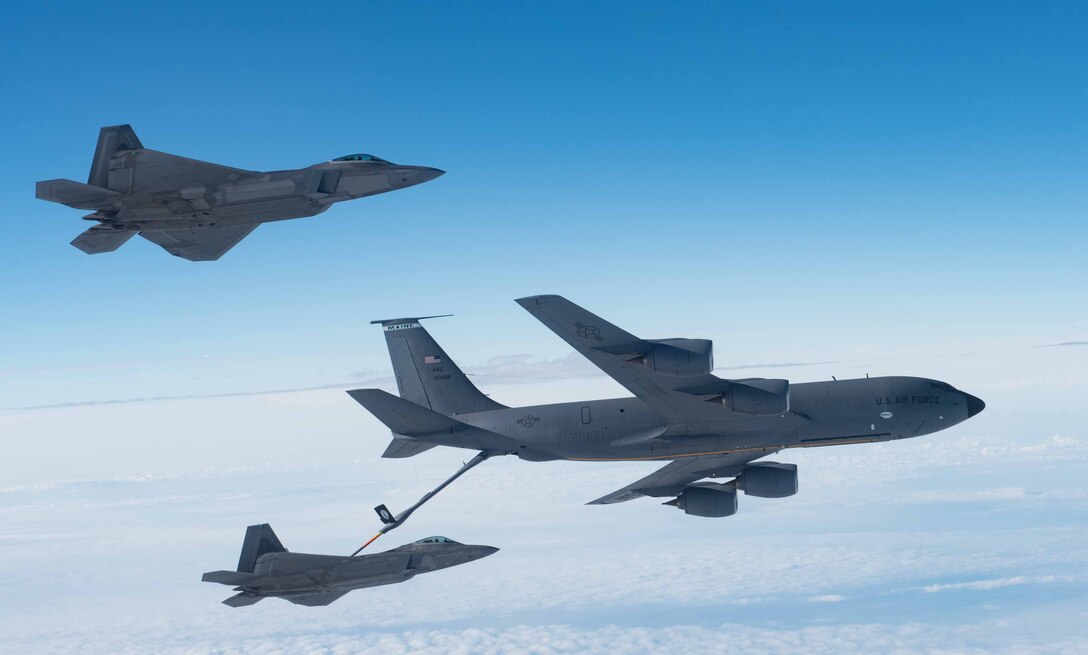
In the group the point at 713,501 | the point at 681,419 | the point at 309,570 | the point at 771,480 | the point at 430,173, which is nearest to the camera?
the point at 430,173

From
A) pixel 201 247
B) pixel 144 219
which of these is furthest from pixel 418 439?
pixel 144 219

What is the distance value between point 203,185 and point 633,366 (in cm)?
2063

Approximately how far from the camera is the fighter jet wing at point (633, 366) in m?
40.7

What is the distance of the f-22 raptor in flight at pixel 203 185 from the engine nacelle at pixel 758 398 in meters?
17.5

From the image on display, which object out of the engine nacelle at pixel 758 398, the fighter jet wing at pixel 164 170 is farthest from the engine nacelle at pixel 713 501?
the fighter jet wing at pixel 164 170

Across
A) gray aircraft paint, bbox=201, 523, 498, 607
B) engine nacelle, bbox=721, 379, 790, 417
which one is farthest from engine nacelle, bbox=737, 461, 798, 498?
gray aircraft paint, bbox=201, 523, 498, 607

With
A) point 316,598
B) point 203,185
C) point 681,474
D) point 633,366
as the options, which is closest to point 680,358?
point 633,366

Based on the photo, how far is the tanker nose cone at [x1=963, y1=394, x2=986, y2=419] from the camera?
4509cm

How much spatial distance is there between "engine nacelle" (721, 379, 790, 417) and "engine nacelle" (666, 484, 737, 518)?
7.58m

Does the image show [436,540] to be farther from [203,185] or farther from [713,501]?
[203,185]

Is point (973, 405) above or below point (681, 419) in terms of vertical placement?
above

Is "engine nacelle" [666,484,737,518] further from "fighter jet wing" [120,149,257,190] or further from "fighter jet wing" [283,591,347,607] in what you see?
"fighter jet wing" [120,149,257,190]

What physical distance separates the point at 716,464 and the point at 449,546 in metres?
14.9

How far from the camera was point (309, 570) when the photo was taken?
45000 millimetres
